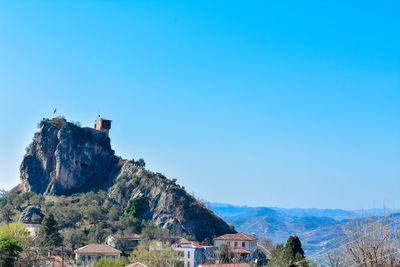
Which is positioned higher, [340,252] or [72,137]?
[72,137]

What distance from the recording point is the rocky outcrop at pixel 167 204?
98188mm

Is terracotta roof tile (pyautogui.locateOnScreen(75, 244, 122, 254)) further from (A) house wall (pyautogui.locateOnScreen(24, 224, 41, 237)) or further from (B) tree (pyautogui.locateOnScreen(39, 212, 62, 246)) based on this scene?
(A) house wall (pyautogui.locateOnScreen(24, 224, 41, 237))

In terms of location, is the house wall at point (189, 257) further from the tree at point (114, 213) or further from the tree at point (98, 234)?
the tree at point (114, 213)

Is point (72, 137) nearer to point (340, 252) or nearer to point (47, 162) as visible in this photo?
point (47, 162)

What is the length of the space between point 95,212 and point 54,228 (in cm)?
1645

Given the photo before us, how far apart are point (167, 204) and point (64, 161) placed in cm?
2845

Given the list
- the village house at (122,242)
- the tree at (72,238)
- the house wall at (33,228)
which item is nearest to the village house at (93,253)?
the village house at (122,242)

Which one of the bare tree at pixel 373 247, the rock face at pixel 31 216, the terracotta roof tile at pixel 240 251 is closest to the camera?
the bare tree at pixel 373 247

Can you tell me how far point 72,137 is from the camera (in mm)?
113688

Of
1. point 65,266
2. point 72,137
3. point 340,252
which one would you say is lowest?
point 65,266

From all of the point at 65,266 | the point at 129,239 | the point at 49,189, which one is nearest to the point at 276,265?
the point at 65,266

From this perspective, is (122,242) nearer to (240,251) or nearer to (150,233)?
(150,233)

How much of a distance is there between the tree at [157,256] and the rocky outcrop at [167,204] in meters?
26.1

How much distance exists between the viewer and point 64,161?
111 metres
